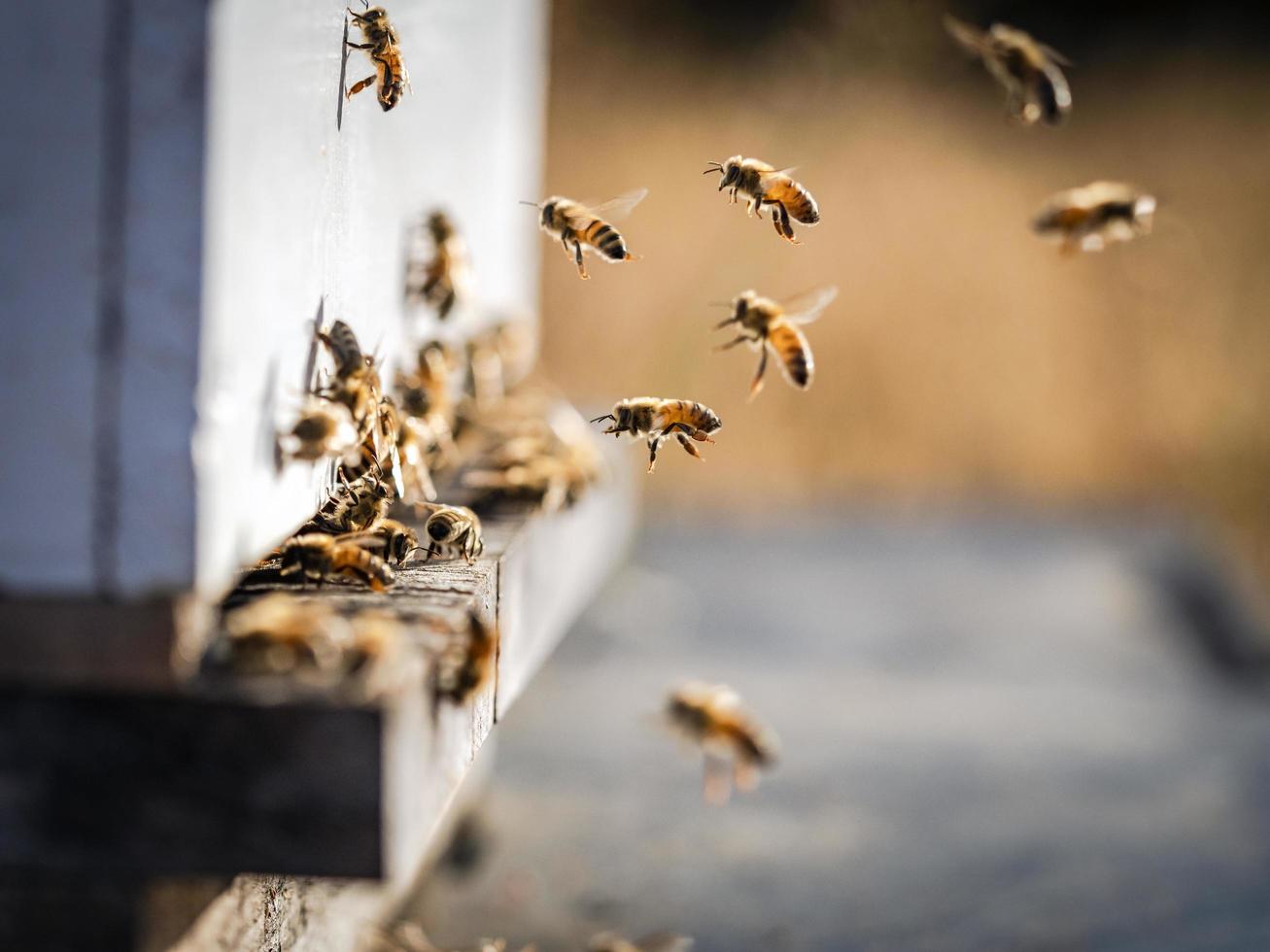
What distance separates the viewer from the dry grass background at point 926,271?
31.0ft

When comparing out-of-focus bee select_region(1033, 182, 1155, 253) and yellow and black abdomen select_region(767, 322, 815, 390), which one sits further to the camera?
out-of-focus bee select_region(1033, 182, 1155, 253)

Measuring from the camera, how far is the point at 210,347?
1224 millimetres

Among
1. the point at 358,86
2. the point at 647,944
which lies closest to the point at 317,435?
the point at 358,86

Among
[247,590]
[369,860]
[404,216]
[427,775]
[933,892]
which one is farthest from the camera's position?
[933,892]

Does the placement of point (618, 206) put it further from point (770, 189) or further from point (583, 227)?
point (770, 189)

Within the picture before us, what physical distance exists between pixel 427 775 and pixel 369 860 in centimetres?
15

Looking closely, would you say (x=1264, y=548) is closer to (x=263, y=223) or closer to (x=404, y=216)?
(x=404, y=216)

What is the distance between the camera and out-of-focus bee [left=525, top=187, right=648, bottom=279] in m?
2.10

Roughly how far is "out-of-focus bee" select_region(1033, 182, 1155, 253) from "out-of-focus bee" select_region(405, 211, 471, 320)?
1.18 meters

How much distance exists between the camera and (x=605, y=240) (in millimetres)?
2104

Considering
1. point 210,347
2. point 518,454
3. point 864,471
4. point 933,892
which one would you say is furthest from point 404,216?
point 864,471

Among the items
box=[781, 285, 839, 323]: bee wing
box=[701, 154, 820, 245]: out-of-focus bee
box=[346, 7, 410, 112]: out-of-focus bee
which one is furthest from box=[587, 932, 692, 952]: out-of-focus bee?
box=[346, 7, 410, 112]: out-of-focus bee

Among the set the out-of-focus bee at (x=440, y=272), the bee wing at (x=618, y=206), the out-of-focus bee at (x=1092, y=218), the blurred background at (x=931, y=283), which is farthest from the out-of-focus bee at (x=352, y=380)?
the blurred background at (x=931, y=283)

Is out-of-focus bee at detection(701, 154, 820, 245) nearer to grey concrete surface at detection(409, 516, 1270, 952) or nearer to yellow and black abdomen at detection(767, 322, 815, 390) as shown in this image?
yellow and black abdomen at detection(767, 322, 815, 390)
